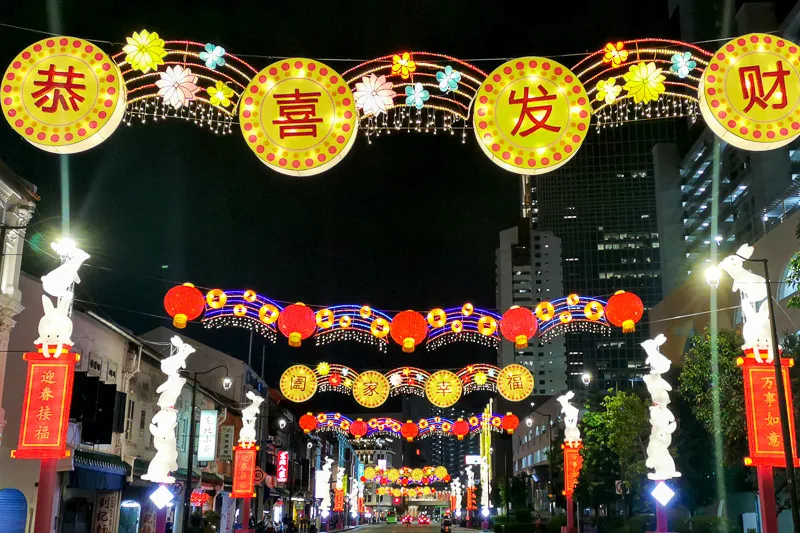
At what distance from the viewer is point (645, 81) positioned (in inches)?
485

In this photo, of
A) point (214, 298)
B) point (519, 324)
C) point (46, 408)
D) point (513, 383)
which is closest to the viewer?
point (46, 408)

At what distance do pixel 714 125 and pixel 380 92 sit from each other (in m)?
5.13

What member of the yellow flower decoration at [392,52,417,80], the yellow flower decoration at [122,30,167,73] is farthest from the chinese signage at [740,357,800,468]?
the yellow flower decoration at [122,30,167,73]

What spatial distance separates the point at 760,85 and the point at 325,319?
1647cm

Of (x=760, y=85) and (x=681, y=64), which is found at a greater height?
(x=681, y=64)

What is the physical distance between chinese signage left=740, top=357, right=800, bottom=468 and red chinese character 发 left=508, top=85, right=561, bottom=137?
798 cm

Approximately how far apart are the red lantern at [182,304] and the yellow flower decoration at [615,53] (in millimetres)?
12591

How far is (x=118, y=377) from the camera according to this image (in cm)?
3100

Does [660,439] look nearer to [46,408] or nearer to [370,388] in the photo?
[370,388]

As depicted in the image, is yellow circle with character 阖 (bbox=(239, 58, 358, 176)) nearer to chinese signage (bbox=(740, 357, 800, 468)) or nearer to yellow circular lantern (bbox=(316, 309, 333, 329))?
chinese signage (bbox=(740, 357, 800, 468))

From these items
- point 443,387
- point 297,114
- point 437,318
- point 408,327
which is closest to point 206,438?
point 443,387

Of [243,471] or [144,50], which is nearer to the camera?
[144,50]

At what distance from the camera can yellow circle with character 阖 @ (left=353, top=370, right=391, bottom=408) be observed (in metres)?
30.9

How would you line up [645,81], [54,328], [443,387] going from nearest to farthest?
[645,81] → [54,328] → [443,387]
